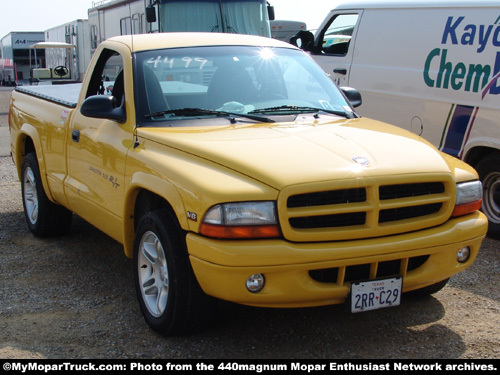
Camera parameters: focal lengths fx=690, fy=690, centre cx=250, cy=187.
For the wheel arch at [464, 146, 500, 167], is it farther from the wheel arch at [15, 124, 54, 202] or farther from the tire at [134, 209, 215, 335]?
the wheel arch at [15, 124, 54, 202]

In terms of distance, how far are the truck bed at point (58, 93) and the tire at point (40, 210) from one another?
594 millimetres

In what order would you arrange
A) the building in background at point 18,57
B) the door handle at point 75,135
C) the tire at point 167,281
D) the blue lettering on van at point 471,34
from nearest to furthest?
1. the tire at point 167,281
2. the door handle at point 75,135
3. the blue lettering on van at point 471,34
4. the building in background at point 18,57

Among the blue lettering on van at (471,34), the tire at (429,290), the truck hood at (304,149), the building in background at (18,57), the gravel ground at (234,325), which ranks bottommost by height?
the building in background at (18,57)

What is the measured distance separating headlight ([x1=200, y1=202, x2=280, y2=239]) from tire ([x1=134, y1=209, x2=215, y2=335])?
373 mm

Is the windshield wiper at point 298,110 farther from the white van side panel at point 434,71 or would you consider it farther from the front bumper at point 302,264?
the white van side panel at point 434,71

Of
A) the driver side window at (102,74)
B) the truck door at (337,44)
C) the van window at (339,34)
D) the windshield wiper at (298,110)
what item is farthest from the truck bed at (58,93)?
the van window at (339,34)

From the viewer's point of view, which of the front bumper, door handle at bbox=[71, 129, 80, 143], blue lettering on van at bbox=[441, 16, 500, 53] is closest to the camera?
the front bumper

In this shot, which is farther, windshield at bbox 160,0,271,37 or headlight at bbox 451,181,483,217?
windshield at bbox 160,0,271,37

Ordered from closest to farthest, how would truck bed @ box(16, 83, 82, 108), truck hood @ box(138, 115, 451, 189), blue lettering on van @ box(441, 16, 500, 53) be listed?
truck hood @ box(138, 115, 451, 189) → truck bed @ box(16, 83, 82, 108) → blue lettering on van @ box(441, 16, 500, 53)

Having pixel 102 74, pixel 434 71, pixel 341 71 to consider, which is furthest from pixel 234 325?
pixel 341 71

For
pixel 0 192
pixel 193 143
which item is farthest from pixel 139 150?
pixel 0 192

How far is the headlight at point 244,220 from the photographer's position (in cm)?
354

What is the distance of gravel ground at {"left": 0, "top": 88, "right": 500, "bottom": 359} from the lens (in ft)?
12.9

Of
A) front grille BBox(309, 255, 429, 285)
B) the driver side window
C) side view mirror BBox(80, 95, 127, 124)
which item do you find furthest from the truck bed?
front grille BBox(309, 255, 429, 285)
